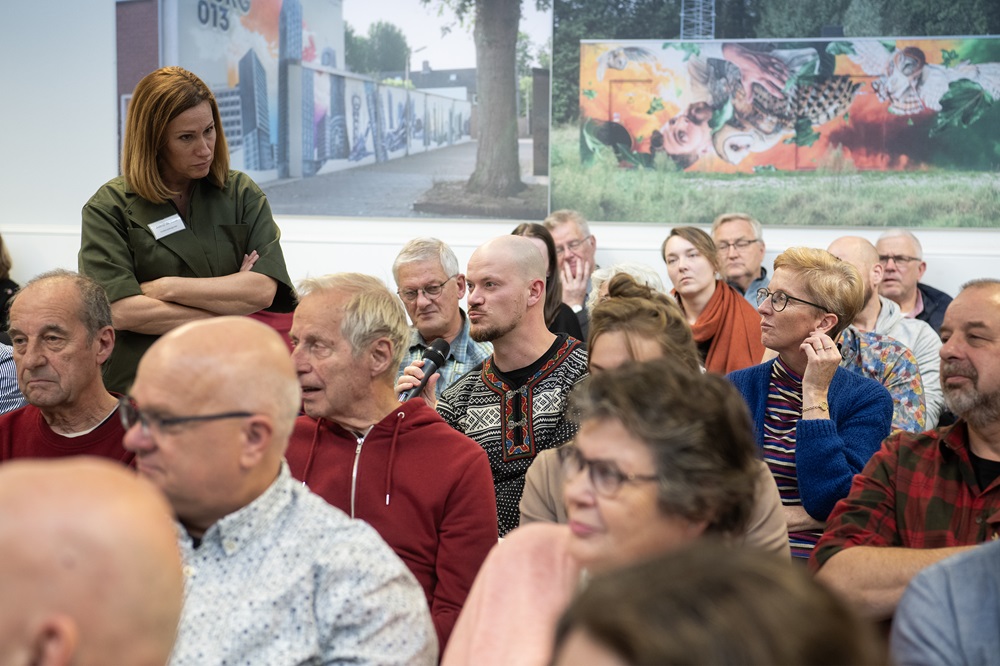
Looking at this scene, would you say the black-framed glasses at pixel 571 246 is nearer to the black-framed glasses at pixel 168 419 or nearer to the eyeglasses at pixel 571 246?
the eyeglasses at pixel 571 246

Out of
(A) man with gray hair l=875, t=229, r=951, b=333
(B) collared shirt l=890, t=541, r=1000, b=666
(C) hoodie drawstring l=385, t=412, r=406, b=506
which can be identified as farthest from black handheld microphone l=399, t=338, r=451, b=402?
(A) man with gray hair l=875, t=229, r=951, b=333

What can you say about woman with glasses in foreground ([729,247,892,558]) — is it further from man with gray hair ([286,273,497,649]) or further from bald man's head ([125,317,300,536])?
bald man's head ([125,317,300,536])

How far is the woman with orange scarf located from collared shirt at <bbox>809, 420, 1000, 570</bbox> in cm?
187

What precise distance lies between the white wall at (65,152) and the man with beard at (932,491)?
13.6 feet

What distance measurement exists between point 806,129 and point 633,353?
12.5 feet

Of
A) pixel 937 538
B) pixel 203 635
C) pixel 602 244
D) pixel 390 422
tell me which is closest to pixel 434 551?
pixel 390 422

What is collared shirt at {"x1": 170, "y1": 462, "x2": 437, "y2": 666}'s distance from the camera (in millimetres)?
1627

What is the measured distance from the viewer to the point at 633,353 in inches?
90.9

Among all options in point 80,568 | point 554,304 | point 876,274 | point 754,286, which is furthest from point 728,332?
point 80,568

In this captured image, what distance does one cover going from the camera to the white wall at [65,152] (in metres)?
6.28

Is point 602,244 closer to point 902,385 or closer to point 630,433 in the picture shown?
point 902,385

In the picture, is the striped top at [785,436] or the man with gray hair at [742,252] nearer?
the striped top at [785,436]

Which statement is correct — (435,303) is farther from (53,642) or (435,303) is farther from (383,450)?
(53,642)

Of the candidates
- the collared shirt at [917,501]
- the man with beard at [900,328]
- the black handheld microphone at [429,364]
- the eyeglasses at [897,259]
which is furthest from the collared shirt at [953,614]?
the eyeglasses at [897,259]
